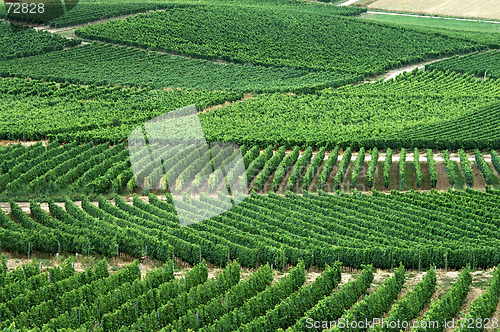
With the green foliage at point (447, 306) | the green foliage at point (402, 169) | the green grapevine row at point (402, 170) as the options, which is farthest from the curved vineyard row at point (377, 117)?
the green foliage at point (447, 306)

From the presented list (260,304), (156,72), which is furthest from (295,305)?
(156,72)

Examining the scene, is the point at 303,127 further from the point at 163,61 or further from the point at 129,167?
the point at 163,61

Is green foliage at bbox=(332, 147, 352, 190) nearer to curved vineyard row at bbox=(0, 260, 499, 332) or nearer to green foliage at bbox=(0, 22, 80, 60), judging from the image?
curved vineyard row at bbox=(0, 260, 499, 332)

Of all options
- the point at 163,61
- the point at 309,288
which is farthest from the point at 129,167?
the point at 163,61

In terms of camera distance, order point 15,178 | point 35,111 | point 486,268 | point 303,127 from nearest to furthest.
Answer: point 486,268 < point 15,178 < point 303,127 < point 35,111

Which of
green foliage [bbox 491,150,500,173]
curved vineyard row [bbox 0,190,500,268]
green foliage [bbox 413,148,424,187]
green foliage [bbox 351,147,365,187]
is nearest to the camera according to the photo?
curved vineyard row [bbox 0,190,500,268]

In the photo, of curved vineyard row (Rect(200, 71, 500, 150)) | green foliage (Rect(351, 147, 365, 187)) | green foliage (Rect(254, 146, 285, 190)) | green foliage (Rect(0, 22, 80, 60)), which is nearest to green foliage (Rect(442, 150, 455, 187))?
curved vineyard row (Rect(200, 71, 500, 150))

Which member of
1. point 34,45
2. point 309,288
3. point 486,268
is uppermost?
point 34,45

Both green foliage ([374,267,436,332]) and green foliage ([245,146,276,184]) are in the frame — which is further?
green foliage ([245,146,276,184])

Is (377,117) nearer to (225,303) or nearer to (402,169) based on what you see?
(402,169)
